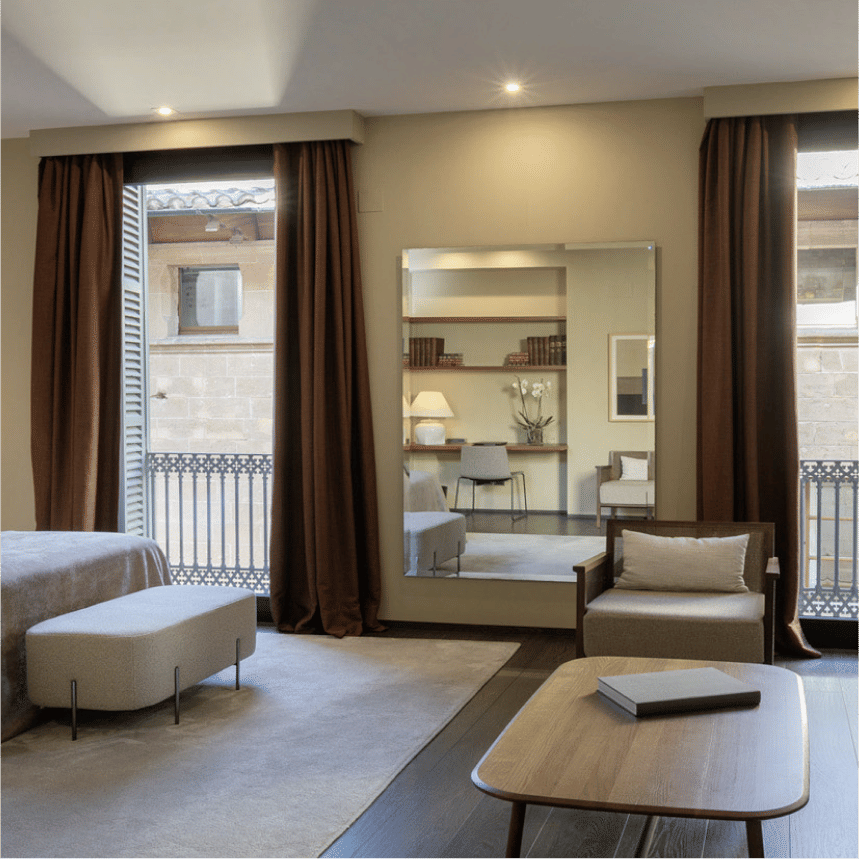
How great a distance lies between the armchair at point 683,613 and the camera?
3.88 metres

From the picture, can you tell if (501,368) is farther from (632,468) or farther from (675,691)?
(675,691)

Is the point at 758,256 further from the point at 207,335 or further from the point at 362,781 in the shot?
the point at 207,335

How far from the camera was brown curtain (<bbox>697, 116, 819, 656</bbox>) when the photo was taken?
498 centimetres

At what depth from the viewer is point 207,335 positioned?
8.59 meters

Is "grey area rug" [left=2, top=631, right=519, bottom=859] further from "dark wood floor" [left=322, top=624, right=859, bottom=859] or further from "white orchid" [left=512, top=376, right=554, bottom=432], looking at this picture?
"white orchid" [left=512, top=376, right=554, bottom=432]

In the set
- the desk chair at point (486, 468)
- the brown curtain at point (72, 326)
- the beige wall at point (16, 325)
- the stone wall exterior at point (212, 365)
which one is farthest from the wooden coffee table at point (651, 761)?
the stone wall exterior at point (212, 365)

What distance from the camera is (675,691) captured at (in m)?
2.76

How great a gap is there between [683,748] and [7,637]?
8.40ft

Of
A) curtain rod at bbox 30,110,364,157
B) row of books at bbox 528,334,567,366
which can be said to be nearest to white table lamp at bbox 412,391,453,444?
row of books at bbox 528,334,567,366

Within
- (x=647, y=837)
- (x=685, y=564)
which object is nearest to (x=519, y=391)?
(x=685, y=564)

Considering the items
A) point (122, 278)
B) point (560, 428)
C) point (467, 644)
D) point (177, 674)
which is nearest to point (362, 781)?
point (177, 674)

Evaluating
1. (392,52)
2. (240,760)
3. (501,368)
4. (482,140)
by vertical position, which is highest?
(392,52)

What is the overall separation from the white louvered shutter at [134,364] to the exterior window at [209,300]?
7.49ft

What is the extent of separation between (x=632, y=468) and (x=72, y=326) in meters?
3.36
